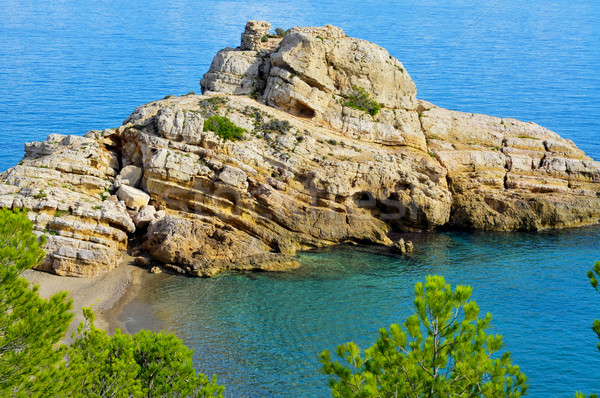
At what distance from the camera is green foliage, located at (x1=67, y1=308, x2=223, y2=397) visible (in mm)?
20250

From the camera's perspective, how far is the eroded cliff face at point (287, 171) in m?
41.7

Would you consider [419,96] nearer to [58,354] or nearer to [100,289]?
[100,289]

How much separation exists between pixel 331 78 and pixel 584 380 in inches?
1161

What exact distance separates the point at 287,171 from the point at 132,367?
2647 centimetres

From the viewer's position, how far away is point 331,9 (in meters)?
125

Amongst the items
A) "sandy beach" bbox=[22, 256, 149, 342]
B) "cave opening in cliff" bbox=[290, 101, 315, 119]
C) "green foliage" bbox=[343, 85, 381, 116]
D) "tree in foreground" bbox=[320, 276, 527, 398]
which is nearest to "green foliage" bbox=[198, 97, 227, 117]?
"cave opening in cliff" bbox=[290, 101, 315, 119]

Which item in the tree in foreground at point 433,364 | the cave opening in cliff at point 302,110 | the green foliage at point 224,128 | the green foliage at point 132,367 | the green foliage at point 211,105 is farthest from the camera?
the cave opening in cliff at point 302,110

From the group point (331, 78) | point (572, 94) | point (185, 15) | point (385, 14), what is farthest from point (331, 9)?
point (331, 78)

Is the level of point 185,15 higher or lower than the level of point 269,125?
higher

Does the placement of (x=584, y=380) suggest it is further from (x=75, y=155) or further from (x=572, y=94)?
(x=572, y=94)

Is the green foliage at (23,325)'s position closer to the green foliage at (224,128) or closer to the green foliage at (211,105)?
the green foliage at (224,128)

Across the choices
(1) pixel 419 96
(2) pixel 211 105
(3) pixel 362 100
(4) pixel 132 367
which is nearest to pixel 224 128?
(2) pixel 211 105

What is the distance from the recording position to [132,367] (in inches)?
809

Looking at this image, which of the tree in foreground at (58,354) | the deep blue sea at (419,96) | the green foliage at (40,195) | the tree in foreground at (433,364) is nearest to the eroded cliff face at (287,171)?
the green foliage at (40,195)
